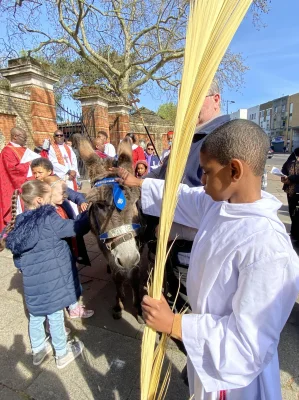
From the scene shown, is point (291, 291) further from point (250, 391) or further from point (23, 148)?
point (23, 148)

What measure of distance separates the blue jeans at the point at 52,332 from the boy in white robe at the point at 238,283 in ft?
5.64

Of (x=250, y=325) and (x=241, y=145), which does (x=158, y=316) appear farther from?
(x=241, y=145)

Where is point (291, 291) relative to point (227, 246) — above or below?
below

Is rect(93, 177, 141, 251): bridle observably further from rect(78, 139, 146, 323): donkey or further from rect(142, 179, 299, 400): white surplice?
rect(142, 179, 299, 400): white surplice

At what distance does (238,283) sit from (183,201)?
809mm

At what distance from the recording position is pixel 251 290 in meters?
0.85

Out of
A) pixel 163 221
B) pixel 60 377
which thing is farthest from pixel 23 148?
pixel 163 221

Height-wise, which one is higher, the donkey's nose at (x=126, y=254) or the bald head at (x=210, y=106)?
the bald head at (x=210, y=106)

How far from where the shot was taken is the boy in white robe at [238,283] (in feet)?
2.77

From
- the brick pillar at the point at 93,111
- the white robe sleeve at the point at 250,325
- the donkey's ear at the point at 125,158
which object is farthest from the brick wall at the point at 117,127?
the white robe sleeve at the point at 250,325

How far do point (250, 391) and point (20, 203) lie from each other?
114 inches

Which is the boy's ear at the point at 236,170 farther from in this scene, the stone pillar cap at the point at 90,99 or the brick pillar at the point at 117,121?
the brick pillar at the point at 117,121

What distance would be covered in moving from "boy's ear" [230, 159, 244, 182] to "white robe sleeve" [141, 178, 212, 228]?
0.51 metres

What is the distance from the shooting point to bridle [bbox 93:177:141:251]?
227 centimetres
